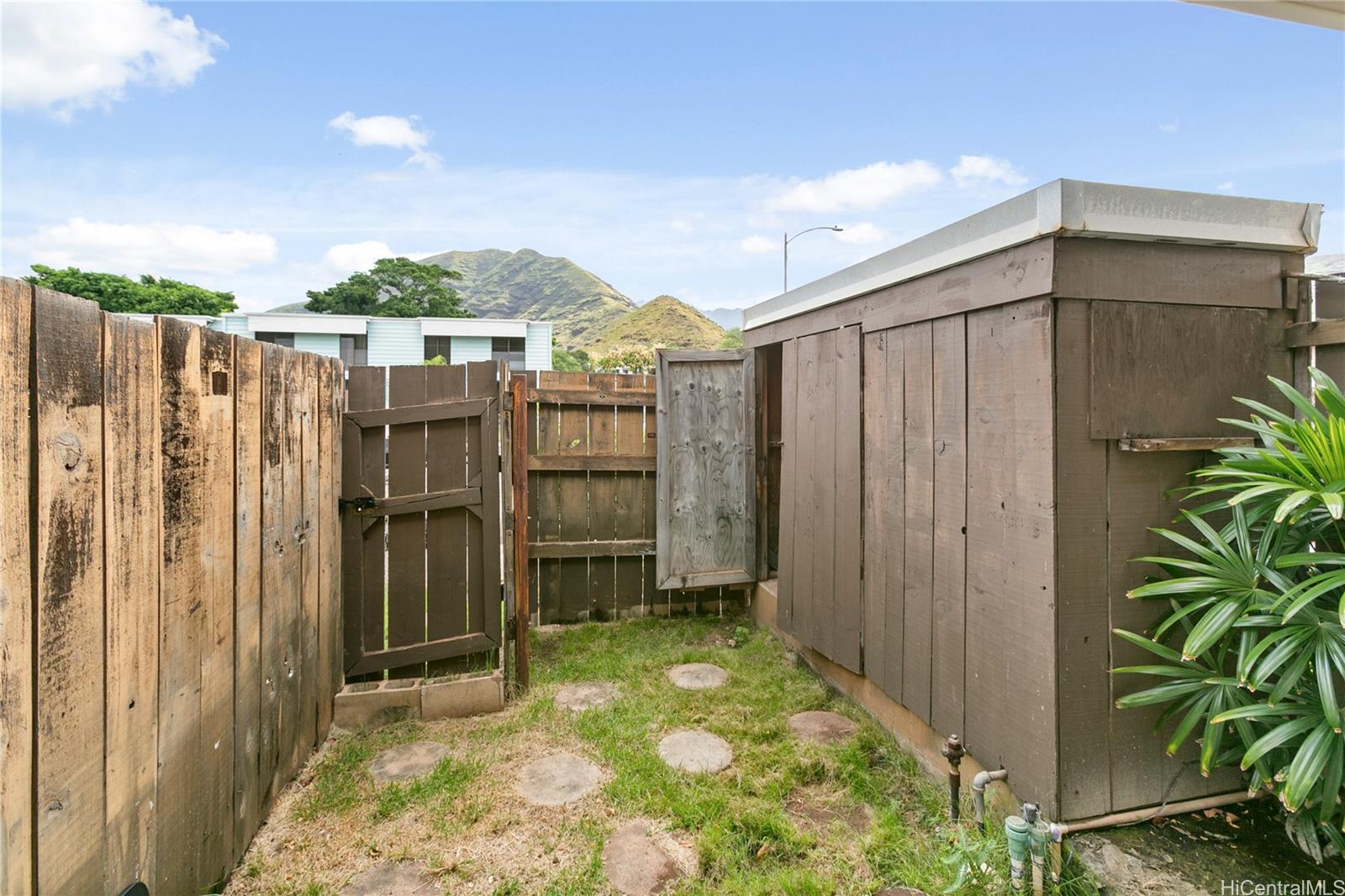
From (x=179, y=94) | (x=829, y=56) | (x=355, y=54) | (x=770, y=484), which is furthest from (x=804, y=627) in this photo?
(x=179, y=94)

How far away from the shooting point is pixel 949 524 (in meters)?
2.10

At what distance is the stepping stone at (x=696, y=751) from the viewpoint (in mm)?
2311

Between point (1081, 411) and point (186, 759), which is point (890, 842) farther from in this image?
point (186, 759)

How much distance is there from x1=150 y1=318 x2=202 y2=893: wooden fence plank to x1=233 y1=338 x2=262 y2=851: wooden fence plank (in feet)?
0.64

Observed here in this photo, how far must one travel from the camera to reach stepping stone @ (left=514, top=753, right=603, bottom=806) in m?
2.13

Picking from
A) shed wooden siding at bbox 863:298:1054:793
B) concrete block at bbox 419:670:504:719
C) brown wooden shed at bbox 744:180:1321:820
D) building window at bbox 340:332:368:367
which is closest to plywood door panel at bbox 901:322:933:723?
shed wooden siding at bbox 863:298:1054:793

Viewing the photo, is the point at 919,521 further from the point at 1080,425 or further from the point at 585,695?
the point at 585,695

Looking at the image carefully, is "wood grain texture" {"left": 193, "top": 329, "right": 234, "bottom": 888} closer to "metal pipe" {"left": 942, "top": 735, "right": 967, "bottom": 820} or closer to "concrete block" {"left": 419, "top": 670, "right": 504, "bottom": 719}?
"concrete block" {"left": 419, "top": 670, "right": 504, "bottom": 719}

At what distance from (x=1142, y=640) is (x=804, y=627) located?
177cm

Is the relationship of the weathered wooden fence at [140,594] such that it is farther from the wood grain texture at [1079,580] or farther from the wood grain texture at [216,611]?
the wood grain texture at [1079,580]

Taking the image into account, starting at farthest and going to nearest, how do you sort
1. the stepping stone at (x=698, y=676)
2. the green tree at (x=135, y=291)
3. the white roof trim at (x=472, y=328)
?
the green tree at (x=135, y=291)
the white roof trim at (x=472, y=328)
the stepping stone at (x=698, y=676)

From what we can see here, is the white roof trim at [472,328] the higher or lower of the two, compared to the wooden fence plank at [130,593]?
higher

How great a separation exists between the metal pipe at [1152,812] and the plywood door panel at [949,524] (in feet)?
1.29

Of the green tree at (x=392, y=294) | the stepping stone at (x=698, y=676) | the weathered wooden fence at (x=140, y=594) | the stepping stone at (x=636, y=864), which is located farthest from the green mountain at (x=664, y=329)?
the stepping stone at (x=636, y=864)
